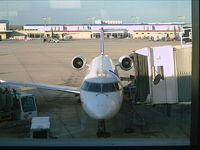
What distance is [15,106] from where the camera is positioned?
38.3ft

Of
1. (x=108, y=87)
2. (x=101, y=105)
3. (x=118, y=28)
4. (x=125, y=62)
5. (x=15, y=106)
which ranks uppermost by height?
(x=118, y=28)

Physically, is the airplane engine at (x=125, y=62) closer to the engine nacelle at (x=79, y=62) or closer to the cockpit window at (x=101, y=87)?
the engine nacelle at (x=79, y=62)

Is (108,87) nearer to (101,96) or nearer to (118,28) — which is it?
(101,96)

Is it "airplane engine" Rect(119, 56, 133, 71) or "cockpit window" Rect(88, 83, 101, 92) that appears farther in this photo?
"airplane engine" Rect(119, 56, 133, 71)

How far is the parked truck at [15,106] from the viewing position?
36.6ft

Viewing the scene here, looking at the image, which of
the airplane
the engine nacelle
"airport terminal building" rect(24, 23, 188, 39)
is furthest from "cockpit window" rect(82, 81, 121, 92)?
the engine nacelle

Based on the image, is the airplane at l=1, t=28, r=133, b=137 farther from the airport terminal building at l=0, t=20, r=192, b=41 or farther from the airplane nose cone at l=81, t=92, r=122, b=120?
the airport terminal building at l=0, t=20, r=192, b=41

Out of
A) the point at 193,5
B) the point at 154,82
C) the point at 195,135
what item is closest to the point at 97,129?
the point at 154,82

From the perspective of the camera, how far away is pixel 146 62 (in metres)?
10.8

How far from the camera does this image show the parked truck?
1116 cm

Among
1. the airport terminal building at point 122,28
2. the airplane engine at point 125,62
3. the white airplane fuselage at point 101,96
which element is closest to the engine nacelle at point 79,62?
the airport terminal building at point 122,28

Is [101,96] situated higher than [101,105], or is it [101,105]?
[101,96]

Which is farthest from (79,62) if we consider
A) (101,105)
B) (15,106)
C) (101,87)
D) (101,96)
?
(101,105)

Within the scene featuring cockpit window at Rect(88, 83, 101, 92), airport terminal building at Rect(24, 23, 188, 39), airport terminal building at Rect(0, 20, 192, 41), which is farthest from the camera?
cockpit window at Rect(88, 83, 101, 92)
